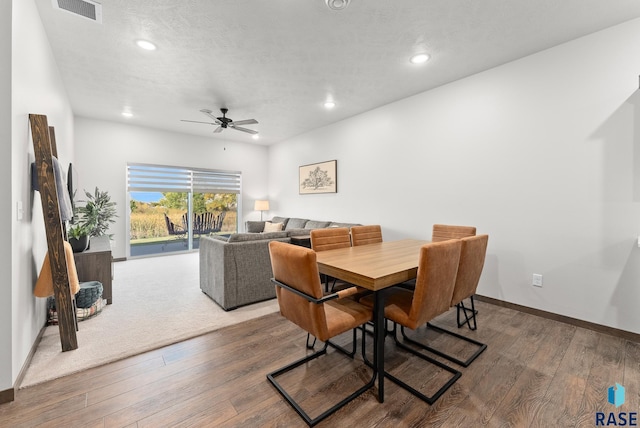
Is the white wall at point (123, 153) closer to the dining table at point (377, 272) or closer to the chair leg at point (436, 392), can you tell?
the dining table at point (377, 272)

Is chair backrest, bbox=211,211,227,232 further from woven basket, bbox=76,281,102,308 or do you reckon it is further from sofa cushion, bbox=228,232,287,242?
sofa cushion, bbox=228,232,287,242

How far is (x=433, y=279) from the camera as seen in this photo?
5.31 feet

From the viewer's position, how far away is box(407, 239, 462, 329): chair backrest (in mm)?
1567

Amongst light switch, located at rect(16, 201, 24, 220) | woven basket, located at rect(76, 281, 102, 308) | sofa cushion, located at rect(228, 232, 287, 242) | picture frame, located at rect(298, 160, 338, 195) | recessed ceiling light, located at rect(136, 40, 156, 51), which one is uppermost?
recessed ceiling light, located at rect(136, 40, 156, 51)

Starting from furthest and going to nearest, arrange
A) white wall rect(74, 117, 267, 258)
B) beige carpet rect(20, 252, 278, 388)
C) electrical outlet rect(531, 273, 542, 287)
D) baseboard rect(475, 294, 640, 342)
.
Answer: white wall rect(74, 117, 267, 258)
electrical outlet rect(531, 273, 542, 287)
baseboard rect(475, 294, 640, 342)
beige carpet rect(20, 252, 278, 388)

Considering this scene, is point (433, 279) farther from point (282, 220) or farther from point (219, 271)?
point (282, 220)

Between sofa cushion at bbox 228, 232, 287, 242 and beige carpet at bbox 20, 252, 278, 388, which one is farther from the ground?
sofa cushion at bbox 228, 232, 287, 242

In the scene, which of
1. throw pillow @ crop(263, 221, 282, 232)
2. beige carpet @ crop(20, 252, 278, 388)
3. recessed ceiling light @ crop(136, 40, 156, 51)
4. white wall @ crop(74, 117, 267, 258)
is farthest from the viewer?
throw pillow @ crop(263, 221, 282, 232)

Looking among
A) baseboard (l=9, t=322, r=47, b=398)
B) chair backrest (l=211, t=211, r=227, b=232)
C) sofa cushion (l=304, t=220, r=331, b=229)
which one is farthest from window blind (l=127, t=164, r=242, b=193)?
baseboard (l=9, t=322, r=47, b=398)

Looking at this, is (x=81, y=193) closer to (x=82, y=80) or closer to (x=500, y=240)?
(x=82, y=80)

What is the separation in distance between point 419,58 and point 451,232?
1.99 m

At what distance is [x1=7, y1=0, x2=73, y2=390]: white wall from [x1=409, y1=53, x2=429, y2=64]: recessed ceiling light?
10.9ft

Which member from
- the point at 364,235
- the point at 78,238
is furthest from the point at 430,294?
the point at 78,238
